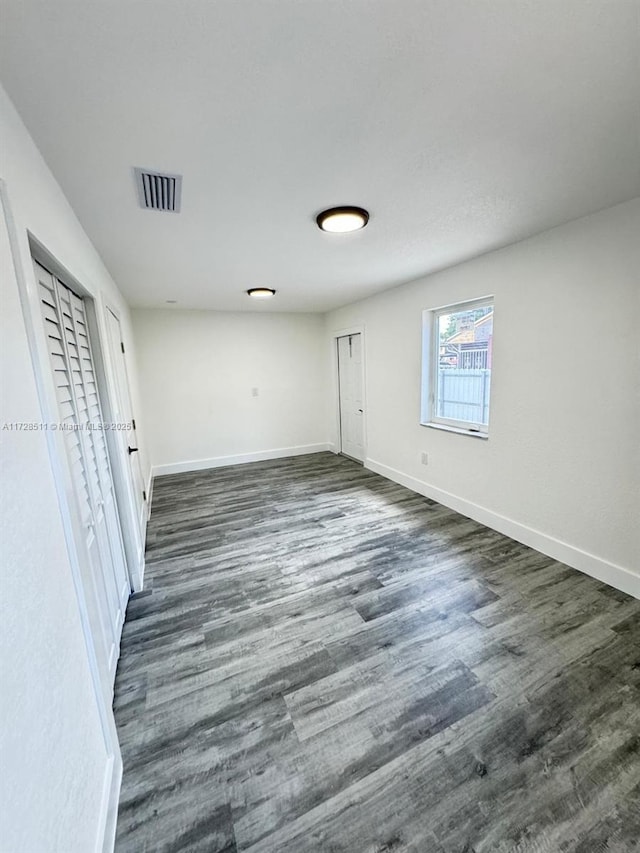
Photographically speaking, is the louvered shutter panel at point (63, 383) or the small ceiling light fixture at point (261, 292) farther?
the small ceiling light fixture at point (261, 292)

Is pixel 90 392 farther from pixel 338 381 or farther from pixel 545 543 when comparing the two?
pixel 338 381

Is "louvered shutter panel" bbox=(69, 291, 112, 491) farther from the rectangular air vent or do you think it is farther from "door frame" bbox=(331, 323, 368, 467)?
"door frame" bbox=(331, 323, 368, 467)

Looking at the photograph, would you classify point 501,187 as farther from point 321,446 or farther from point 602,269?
point 321,446

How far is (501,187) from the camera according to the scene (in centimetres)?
174

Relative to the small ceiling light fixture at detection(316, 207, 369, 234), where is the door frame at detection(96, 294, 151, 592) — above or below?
below

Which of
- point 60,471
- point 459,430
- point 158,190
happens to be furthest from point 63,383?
point 459,430

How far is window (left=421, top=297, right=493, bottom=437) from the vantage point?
3.10 meters

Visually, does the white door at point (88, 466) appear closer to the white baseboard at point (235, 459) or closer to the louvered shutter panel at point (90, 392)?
the louvered shutter panel at point (90, 392)

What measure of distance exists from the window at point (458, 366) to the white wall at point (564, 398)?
162 mm

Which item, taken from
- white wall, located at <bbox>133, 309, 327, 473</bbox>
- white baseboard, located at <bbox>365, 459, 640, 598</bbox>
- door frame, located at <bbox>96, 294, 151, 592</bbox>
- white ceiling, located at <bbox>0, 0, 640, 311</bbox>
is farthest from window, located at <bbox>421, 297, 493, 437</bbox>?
door frame, located at <bbox>96, 294, 151, 592</bbox>

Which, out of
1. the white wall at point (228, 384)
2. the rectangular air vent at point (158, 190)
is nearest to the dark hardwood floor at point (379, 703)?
the rectangular air vent at point (158, 190)

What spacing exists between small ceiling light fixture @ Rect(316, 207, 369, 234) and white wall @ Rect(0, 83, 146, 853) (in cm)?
131

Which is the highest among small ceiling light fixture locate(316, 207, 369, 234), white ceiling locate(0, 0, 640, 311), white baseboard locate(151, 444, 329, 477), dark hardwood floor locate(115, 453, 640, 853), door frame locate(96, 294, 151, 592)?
white ceiling locate(0, 0, 640, 311)

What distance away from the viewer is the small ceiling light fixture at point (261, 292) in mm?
3646
